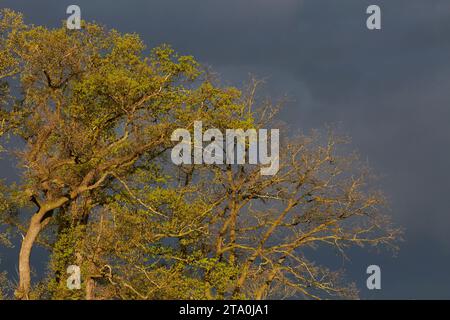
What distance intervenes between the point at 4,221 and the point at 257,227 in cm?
1372

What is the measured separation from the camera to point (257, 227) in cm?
4541
